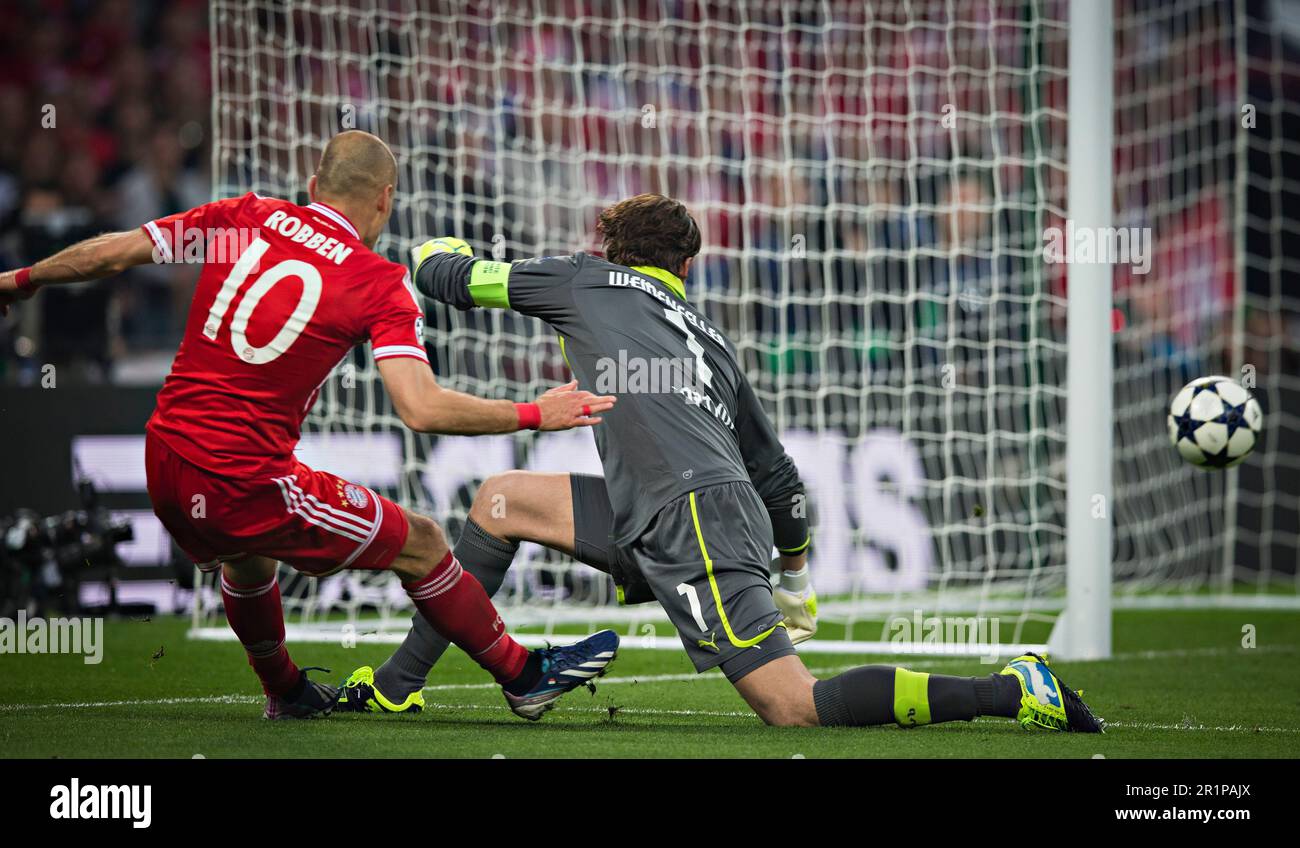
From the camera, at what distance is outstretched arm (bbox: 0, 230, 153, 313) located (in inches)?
165

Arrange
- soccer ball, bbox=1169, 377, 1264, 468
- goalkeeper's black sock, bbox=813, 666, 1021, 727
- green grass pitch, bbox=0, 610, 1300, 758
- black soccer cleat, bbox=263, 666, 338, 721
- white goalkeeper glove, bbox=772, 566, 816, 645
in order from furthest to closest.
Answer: soccer ball, bbox=1169, 377, 1264, 468 < white goalkeeper glove, bbox=772, 566, 816, 645 < black soccer cleat, bbox=263, 666, 338, 721 < goalkeeper's black sock, bbox=813, 666, 1021, 727 < green grass pitch, bbox=0, 610, 1300, 758

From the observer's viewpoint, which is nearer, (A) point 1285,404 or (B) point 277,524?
(B) point 277,524

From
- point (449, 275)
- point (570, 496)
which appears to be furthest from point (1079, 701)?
point (449, 275)

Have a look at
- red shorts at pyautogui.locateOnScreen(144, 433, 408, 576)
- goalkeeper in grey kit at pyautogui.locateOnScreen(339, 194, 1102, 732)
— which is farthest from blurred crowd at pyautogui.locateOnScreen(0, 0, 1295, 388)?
red shorts at pyautogui.locateOnScreen(144, 433, 408, 576)

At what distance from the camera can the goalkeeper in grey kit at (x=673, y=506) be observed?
166 inches

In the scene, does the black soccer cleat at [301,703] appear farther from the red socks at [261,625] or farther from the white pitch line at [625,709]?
the white pitch line at [625,709]

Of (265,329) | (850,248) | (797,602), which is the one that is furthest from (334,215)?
(850,248)

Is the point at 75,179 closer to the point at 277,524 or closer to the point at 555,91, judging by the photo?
the point at 555,91

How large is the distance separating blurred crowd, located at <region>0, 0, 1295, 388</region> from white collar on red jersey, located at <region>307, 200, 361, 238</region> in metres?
4.10

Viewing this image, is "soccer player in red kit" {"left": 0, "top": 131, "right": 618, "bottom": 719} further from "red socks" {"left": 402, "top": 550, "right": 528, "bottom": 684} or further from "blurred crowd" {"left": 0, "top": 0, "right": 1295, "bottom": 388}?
"blurred crowd" {"left": 0, "top": 0, "right": 1295, "bottom": 388}

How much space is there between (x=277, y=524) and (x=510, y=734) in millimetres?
874

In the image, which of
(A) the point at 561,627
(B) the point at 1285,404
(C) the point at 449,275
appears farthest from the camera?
(B) the point at 1285,404
